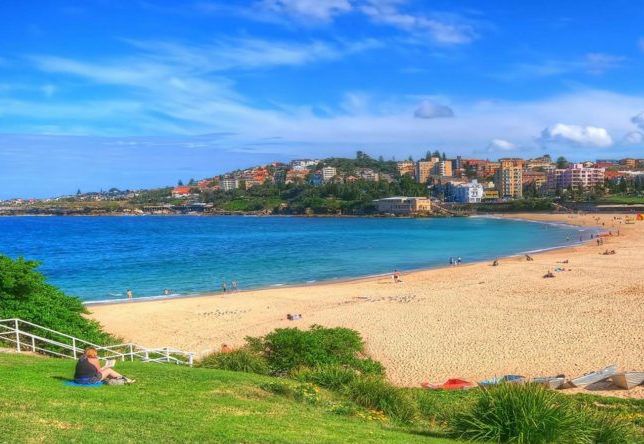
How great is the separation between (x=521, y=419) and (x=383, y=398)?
2796mm

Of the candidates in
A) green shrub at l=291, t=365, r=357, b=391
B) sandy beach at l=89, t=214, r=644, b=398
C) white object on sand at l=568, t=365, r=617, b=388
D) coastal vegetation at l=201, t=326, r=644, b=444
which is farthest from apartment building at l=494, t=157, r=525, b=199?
green shrub at l=291, t=365, r=357, b=391

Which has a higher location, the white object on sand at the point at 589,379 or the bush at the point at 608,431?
the bush at the point at 608,431

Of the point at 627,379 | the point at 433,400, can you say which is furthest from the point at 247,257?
the point at 433,400

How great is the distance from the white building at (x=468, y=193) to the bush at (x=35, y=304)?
14832cm

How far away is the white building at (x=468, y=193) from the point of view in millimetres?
157375

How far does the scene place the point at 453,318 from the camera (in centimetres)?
2369

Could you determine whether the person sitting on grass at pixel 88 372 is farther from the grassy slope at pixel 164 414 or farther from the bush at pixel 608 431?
the bush at pixel 608 431

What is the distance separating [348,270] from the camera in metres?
43.6

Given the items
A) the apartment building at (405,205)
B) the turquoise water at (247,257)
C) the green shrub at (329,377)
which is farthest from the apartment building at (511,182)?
the green shrub at (329,377)

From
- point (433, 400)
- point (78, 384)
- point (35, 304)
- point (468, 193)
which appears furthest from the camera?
point (468, 193)

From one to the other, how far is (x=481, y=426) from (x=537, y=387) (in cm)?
99

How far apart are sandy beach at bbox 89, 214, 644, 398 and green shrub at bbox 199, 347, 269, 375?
14.1 ft

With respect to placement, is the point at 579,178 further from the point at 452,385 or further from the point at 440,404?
the point at 440,404

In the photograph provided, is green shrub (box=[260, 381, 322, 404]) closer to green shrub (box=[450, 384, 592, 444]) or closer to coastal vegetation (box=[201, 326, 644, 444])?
coastal vegetation (box=[201, 326, 644, 444])
